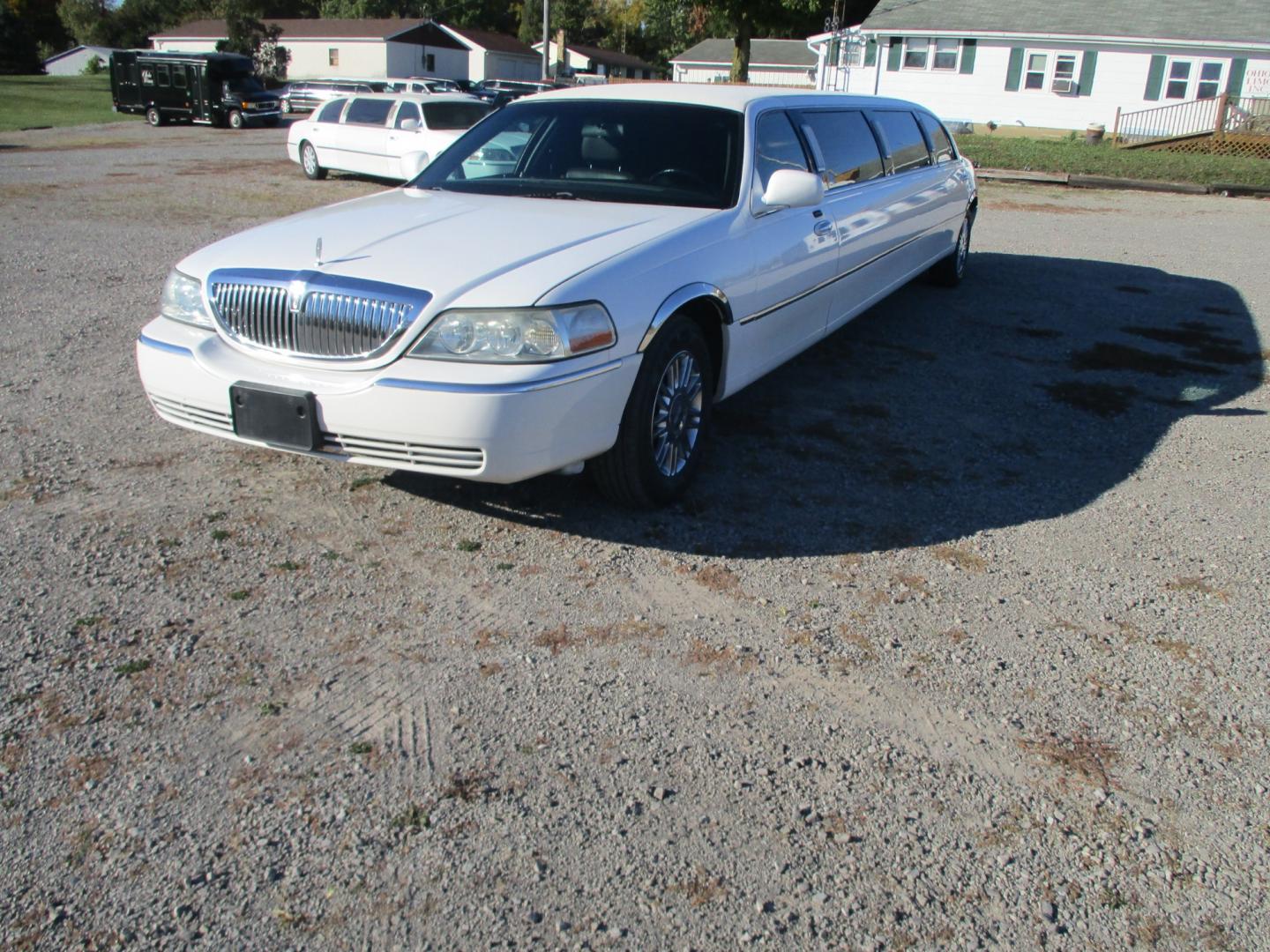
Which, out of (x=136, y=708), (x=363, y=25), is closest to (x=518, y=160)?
(x=136, y=708)

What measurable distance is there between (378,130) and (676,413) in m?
14.3

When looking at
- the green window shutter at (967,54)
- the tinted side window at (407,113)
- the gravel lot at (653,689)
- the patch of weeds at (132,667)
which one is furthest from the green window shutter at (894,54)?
the patch of weeds at (132,667)

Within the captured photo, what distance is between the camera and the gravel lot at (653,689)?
96.5 inches

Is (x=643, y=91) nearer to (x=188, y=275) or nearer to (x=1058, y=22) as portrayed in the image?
(x=188, y=275)

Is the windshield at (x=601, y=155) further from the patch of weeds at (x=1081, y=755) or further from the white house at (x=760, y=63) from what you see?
the white house at (x=760, y=63)

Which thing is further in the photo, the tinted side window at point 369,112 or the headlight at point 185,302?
the tinted side window at point 369,112

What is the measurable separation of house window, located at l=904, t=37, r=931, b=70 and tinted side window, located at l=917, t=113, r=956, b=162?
98.6 feet

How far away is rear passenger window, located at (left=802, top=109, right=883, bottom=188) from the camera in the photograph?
6.02 meters

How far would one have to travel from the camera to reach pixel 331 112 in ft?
59.0

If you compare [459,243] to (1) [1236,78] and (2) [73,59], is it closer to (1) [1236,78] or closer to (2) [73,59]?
(1) [1236,78]

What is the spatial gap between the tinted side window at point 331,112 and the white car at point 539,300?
13.3 m

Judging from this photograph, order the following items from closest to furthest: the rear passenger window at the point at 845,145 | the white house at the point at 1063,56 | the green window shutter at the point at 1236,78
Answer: the rear passenger window at the point at 845,145
the green window shutter at the point at 1236,78
the white house at the point at 1063,56

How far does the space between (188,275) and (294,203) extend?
36.9 feet

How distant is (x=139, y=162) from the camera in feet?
67.7
